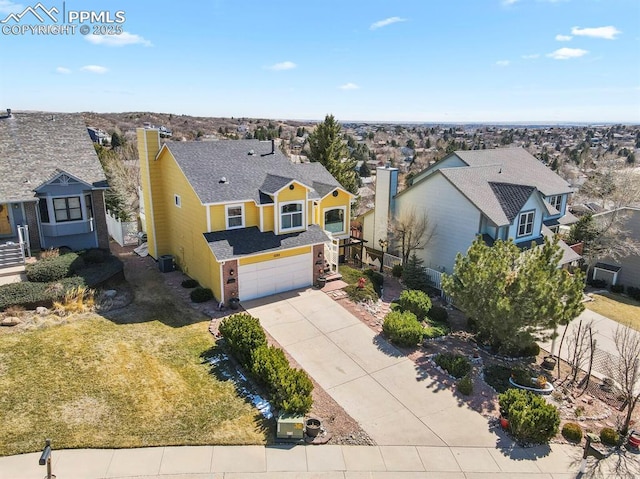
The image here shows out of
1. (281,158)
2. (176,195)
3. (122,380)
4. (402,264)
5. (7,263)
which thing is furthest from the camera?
(402,264)

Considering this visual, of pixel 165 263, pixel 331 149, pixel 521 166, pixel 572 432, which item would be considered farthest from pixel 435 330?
pixel 331 149

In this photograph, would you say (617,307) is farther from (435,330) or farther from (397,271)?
(435,330)

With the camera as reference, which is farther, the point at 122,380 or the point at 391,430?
the point at 122,380

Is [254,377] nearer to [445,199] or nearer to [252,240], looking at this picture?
[252,240]

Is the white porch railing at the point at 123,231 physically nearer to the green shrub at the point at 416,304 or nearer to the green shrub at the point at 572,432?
the green shrub at the point at 416,304

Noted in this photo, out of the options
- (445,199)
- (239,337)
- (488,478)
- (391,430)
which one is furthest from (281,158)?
(488,478)

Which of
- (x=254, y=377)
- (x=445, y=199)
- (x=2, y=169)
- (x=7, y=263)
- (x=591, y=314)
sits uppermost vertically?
(x=2, y=169)

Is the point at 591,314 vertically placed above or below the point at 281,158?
below
